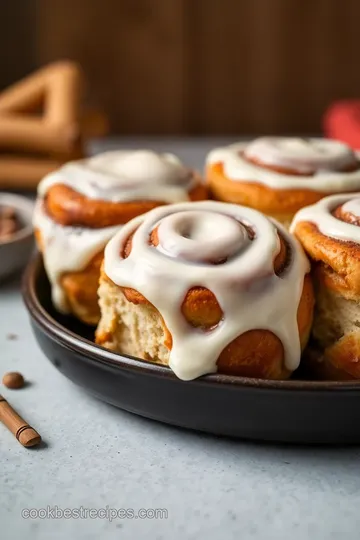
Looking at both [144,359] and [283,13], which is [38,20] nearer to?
[283,13]

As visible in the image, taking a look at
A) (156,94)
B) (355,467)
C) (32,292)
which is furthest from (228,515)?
(156,94)

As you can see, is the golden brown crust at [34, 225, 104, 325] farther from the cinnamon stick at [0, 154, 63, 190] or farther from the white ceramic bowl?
the cinnamon stick at [0, 154, 63, 190]

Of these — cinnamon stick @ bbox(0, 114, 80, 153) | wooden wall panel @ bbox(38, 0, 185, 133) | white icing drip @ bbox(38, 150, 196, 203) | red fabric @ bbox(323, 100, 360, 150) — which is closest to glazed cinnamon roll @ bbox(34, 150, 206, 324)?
white icing drip @ bbox(38, 150, 196, 203)

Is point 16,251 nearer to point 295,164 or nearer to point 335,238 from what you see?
point 295,164

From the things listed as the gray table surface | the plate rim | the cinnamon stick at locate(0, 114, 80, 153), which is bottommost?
the gray table surface

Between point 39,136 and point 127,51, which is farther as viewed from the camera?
point 127,51

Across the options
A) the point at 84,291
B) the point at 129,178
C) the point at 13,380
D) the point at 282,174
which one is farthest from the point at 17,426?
the point at 282,174
